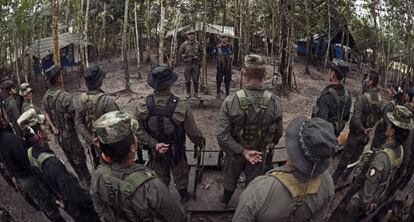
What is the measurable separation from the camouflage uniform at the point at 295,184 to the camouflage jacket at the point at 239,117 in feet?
5.16

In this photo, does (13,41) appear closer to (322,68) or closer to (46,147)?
(46,147)

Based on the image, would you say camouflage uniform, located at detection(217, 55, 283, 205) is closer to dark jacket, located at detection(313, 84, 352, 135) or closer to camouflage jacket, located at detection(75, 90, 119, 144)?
dark jacket, located at detection(313, 84, 352, 135)

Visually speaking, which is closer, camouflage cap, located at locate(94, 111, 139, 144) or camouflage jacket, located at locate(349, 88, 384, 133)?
camouflage cap, located at locate(94, 111, 139, 144)

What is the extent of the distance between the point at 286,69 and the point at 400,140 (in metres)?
7.69

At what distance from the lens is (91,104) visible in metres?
4.43

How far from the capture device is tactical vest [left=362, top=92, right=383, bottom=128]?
4863 millimetres

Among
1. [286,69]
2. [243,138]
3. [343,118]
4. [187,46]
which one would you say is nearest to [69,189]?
[243,138]

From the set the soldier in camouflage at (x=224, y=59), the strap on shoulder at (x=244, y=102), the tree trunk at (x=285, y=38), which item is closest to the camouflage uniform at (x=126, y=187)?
the strap on shoulder at (x=244, y=102)

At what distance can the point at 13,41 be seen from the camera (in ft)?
33.7

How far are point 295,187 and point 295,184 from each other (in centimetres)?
2

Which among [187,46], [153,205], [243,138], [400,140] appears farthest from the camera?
[187,46]

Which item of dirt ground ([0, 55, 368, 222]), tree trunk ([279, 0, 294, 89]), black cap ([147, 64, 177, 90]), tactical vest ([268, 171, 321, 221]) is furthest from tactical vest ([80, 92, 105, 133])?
tree trunk ([279, 0, 294, 89])

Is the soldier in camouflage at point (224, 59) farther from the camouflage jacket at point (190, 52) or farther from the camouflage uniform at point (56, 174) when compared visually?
the camouflage uniform at point (56, 174)

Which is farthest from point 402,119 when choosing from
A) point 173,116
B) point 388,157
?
point 173,116
